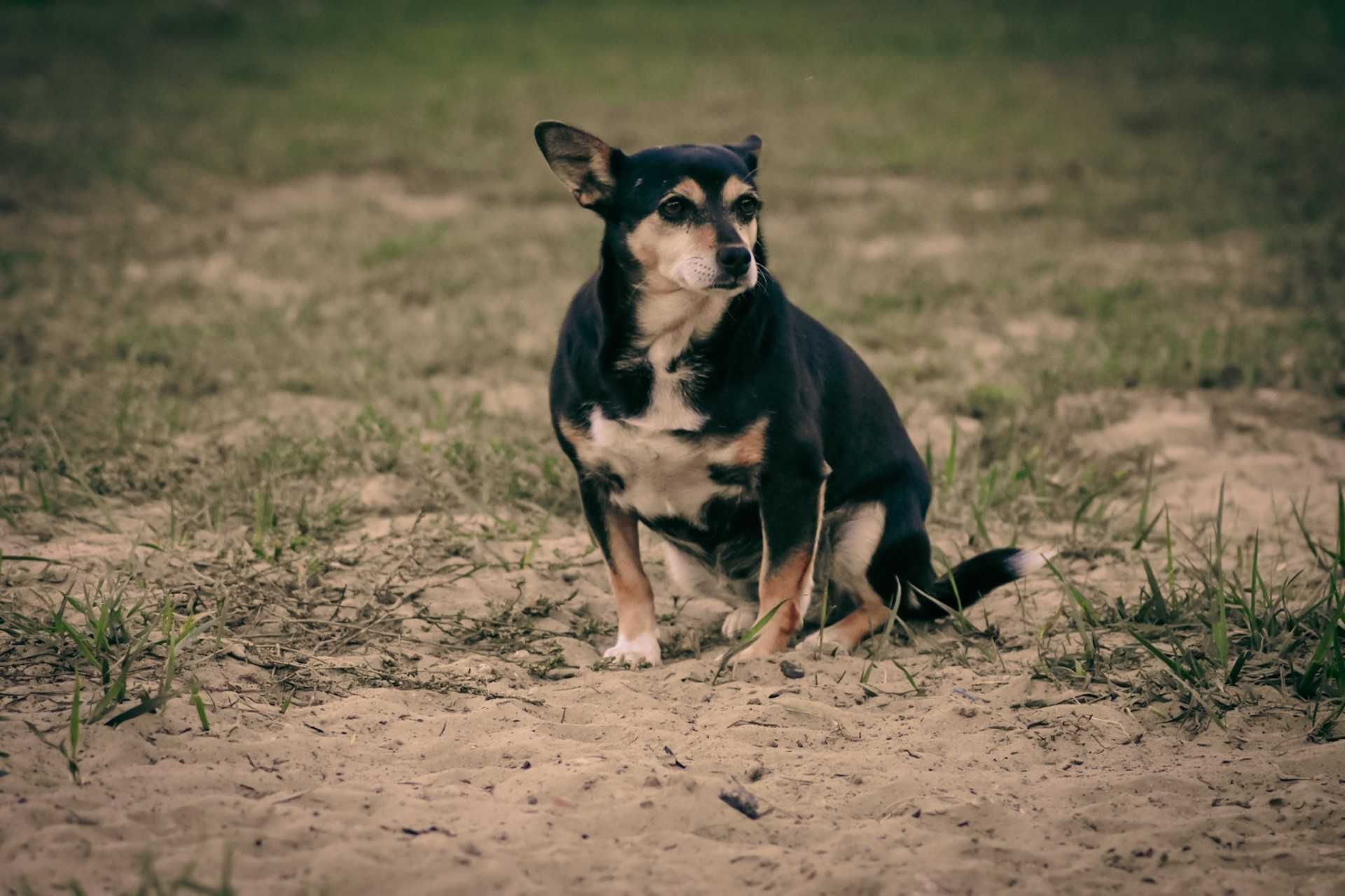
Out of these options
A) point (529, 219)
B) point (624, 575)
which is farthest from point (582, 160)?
point (529, 219)

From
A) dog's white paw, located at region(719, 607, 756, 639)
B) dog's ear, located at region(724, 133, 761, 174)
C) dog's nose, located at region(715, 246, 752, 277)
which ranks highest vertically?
dog's ear, located at region(724, 133, 761, 174)

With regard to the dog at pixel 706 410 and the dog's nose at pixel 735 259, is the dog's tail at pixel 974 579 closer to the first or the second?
the dog at pixel 706 410

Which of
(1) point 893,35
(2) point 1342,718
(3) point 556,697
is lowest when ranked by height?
(3) point 556,697

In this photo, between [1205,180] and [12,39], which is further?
[12,39]

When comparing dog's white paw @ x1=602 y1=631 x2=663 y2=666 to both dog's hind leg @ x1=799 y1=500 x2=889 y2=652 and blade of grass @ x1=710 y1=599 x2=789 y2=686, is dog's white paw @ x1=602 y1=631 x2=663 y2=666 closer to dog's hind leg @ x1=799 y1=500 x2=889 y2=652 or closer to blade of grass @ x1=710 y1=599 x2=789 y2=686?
blade of grass @ x1=710 y1=599 x2=789 y2=686

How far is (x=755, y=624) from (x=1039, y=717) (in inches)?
27.8

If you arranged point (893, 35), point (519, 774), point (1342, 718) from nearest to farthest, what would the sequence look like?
point (519, 774) < point (1342, 718) < point (893, 35)

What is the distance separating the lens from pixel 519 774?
106 inches

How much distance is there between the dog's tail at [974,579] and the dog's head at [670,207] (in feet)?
3.34

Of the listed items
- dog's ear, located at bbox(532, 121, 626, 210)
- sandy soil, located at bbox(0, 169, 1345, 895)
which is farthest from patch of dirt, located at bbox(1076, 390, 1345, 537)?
dog's ear, located at bbox(532, 121, 626, 210)

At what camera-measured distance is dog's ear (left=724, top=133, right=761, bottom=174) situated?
3.58 m

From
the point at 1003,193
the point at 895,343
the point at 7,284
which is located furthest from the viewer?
the point at 1003,193

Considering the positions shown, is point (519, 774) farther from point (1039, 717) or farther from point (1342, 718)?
point (1342, 718)

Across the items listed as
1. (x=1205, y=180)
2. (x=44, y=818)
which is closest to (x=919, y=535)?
(x=44, y=818)
